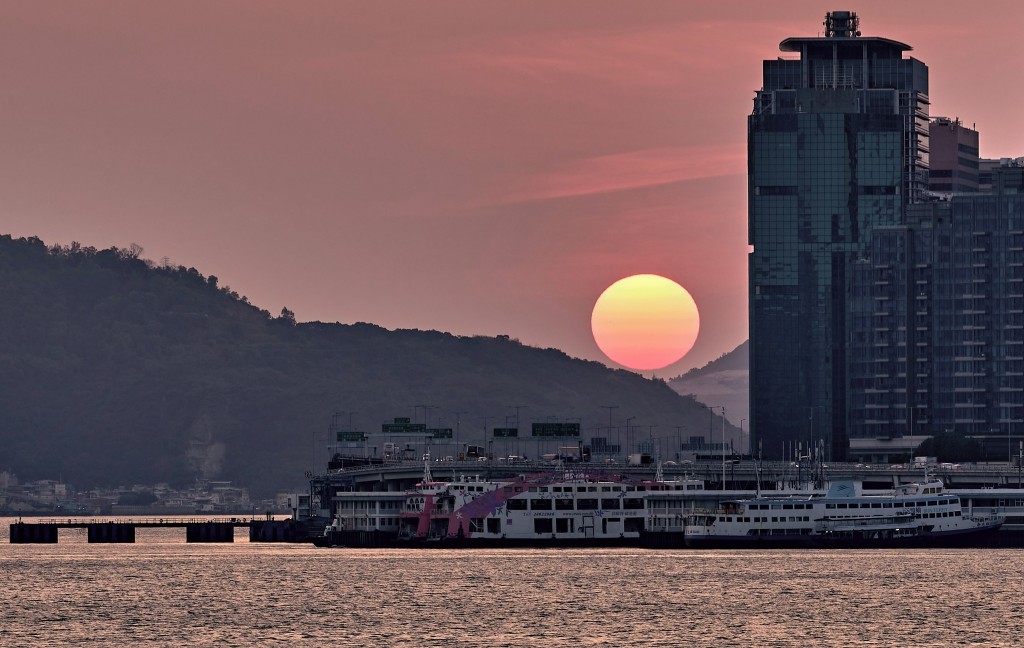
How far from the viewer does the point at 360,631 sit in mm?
170875

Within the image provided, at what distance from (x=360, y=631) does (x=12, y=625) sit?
28970mm

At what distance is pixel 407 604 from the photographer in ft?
641

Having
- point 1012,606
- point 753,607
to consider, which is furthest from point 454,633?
point 1012,606

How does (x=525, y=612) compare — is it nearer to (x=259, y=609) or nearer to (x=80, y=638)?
(x=259, y=609)

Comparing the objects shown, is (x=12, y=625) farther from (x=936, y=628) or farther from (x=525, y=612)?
(x=936, y=628)

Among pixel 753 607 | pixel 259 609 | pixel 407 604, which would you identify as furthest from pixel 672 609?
pixel 259 609

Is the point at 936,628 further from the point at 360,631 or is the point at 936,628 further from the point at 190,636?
the point at 190,636

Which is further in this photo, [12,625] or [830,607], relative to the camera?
[830,607]

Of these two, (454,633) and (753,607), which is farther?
(753,607)

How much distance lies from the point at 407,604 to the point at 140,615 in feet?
78.7

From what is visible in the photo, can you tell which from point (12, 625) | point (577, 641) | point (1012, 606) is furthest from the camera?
point (1012, 606)

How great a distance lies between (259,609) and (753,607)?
43269mm

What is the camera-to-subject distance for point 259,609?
192 m

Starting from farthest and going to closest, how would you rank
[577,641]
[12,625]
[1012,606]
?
[1012,606] < [12,625] < [577,641]
